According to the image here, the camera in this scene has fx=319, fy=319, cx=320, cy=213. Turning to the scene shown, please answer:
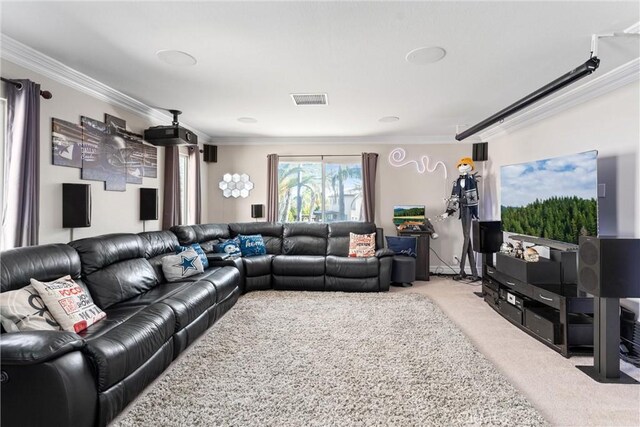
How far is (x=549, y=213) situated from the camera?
334cm

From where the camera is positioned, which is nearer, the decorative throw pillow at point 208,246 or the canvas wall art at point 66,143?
the canvas wall art at point 66,143

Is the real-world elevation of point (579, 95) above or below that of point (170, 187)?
above

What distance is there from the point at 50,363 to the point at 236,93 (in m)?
2.89

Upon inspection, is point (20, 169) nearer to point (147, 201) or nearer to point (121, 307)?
point (121, 307)

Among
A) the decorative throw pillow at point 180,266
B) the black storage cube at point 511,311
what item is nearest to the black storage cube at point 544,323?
the black storage cube at point 511,311

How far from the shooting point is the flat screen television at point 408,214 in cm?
571

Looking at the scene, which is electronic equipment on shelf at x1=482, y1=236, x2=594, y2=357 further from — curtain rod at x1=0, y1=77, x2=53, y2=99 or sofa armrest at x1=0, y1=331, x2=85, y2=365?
curtain rod at x1=0, y1=77, x2=53, y2=99

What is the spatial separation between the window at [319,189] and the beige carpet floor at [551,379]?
292 centimetres

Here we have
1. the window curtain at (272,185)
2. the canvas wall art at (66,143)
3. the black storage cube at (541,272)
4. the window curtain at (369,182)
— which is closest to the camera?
the canvas wall art at (66,143)

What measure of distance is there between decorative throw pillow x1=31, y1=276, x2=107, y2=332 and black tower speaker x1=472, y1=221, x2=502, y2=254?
426 centimetres

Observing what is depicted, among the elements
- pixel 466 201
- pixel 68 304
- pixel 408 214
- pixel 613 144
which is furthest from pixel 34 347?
pixel 466 201

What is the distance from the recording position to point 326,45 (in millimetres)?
2430

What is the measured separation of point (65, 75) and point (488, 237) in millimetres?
5061

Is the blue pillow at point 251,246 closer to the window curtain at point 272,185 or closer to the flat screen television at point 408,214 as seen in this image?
the window curtain at point 272,185
